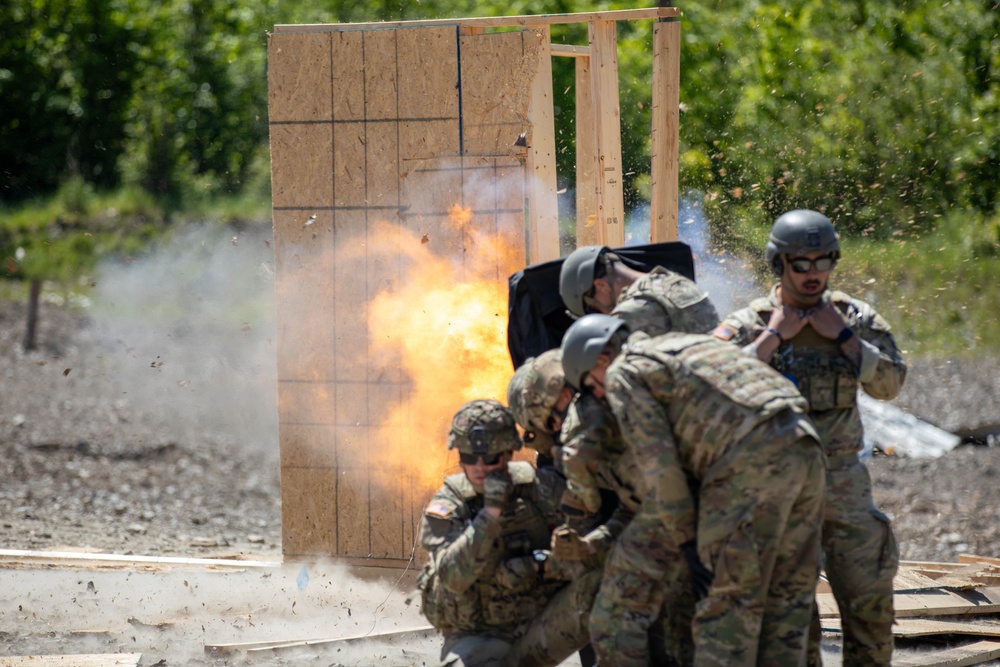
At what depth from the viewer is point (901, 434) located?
1208 cm

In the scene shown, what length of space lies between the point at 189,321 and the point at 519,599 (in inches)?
568

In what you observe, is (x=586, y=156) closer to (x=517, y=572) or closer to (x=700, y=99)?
(x=517, y=572)

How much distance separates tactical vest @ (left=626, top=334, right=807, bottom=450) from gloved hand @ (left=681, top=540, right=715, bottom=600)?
0.47 m

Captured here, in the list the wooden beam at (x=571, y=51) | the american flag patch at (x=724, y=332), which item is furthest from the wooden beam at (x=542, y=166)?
the american flag patch at (x=724, y=332)

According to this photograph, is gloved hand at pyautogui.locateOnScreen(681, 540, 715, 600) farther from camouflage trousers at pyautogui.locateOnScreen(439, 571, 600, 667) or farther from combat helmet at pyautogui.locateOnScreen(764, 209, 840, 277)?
combat helmet at pyautogui.locateOnScreen(764, 209, 840, 277)

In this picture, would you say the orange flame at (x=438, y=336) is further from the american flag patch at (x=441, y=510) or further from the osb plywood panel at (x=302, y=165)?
the american flag patch at (x=441, y=510)

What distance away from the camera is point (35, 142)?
25.9 meters

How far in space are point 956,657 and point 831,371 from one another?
83.7 inches

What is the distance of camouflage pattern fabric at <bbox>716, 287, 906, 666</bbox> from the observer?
526 cm

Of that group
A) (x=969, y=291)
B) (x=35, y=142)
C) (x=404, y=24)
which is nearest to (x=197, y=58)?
(x=35, y=142)

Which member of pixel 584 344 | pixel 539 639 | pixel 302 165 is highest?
pixel 302 165

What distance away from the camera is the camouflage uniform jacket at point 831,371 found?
17.7 feet

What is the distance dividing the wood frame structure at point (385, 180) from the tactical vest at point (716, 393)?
2.74 metres


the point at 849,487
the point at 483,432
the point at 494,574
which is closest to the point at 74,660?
the point at 494,574
